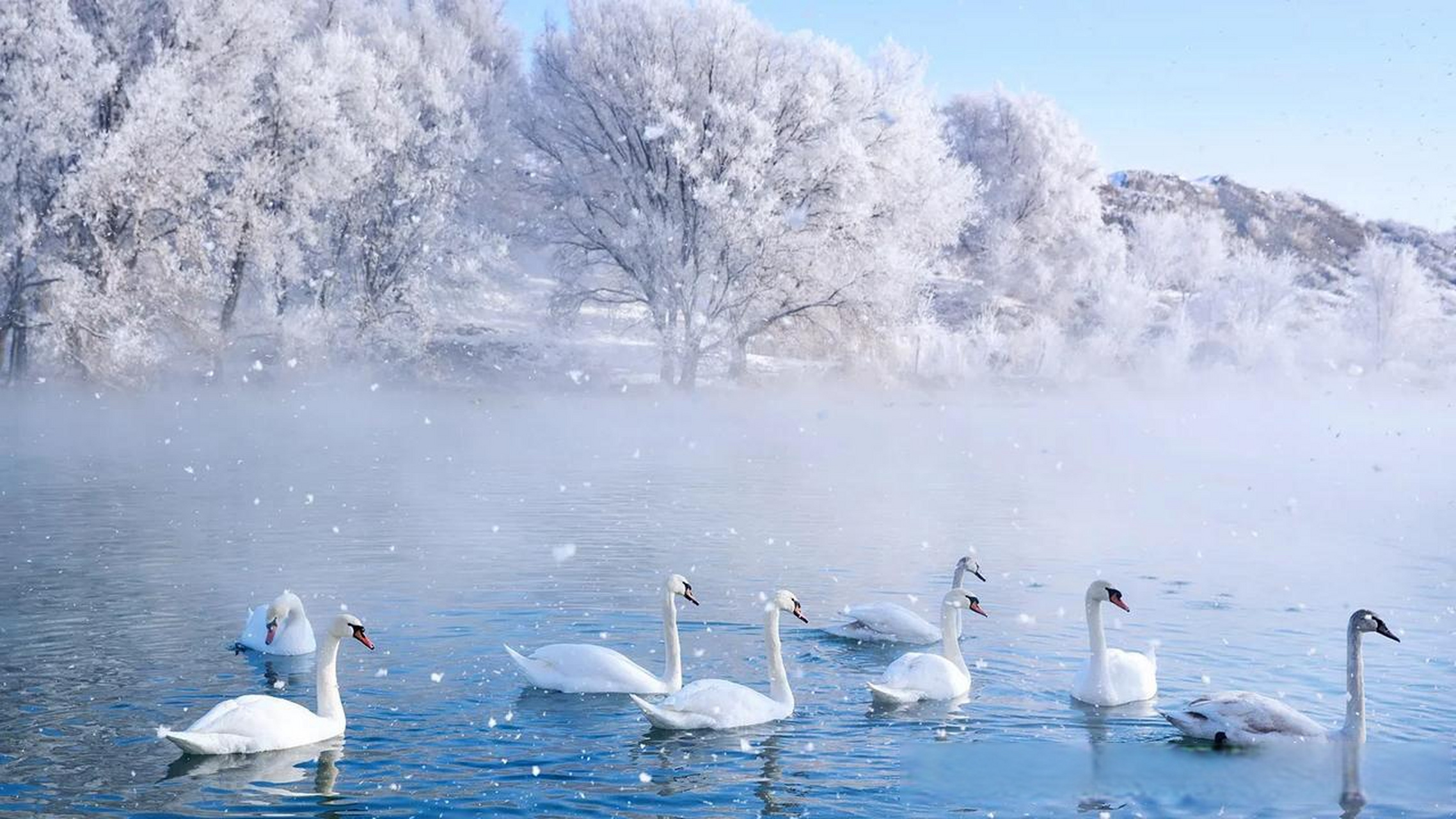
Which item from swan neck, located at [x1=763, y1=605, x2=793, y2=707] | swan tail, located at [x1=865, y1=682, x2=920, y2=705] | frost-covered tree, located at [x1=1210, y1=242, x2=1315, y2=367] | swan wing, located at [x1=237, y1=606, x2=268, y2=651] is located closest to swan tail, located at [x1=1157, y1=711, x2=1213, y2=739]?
swan tail, located at [x1=865, y1=682, x2=920, y2=705]

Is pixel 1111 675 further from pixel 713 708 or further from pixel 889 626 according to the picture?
pixel 713 708

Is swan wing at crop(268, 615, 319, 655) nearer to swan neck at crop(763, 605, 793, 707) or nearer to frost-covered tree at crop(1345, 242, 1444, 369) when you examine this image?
swan neck at crop(763, 605, 793, 707)

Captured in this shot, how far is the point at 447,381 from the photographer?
1916 inches

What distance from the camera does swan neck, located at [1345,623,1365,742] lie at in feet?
32.1

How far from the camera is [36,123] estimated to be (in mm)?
35281

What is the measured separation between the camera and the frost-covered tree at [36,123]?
35.2m

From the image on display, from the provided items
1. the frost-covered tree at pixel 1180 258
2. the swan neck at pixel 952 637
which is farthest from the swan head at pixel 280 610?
the frost-covered tree at pixel 1180 258

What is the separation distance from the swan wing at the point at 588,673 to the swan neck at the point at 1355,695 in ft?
16.9

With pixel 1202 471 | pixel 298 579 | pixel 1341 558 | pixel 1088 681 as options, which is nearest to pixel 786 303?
pixel 1202 471

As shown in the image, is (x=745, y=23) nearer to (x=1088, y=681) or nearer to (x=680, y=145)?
(x=680, y=145)

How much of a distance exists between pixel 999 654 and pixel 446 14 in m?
66.6

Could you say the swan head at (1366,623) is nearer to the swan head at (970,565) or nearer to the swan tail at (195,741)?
the swan head at (970,565)

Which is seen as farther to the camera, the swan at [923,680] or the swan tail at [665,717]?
the swan at [923,680]

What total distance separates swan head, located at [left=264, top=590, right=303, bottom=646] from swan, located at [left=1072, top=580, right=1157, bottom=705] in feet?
22.0
